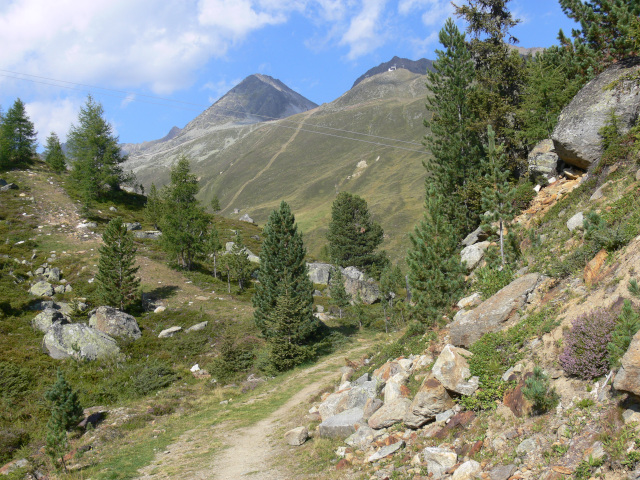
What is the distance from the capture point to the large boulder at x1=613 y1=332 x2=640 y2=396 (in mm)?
4797

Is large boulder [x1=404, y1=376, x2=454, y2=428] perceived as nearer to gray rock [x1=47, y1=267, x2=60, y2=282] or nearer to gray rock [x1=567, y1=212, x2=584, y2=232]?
gray rock [x1=567, y1=212, x2=584, y2=232]

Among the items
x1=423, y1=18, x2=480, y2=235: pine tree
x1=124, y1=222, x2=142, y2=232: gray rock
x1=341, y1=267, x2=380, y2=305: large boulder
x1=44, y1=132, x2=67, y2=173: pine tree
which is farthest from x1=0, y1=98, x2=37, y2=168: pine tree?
x1=423, y1=18, x2=480, y2=235: pine tree

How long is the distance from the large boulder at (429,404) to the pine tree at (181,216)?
35017 millimetres

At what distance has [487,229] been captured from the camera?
14.1 meters

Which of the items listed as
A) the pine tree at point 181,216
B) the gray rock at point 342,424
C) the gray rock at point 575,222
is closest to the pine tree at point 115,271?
the pine tree at point 181,216

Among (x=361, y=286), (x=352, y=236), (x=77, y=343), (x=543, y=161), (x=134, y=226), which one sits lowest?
(x=361, y=286)

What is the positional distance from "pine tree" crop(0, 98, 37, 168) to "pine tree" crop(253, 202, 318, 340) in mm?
53997

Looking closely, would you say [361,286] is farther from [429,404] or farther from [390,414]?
[429,404]

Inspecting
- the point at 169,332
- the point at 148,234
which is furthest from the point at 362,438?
the point at 148,234

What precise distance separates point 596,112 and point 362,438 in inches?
595

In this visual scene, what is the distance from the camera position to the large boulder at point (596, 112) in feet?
47.9

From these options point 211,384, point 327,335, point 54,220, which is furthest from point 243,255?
point 54,220

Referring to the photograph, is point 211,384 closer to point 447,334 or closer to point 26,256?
point 447,334

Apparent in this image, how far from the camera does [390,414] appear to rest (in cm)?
952
